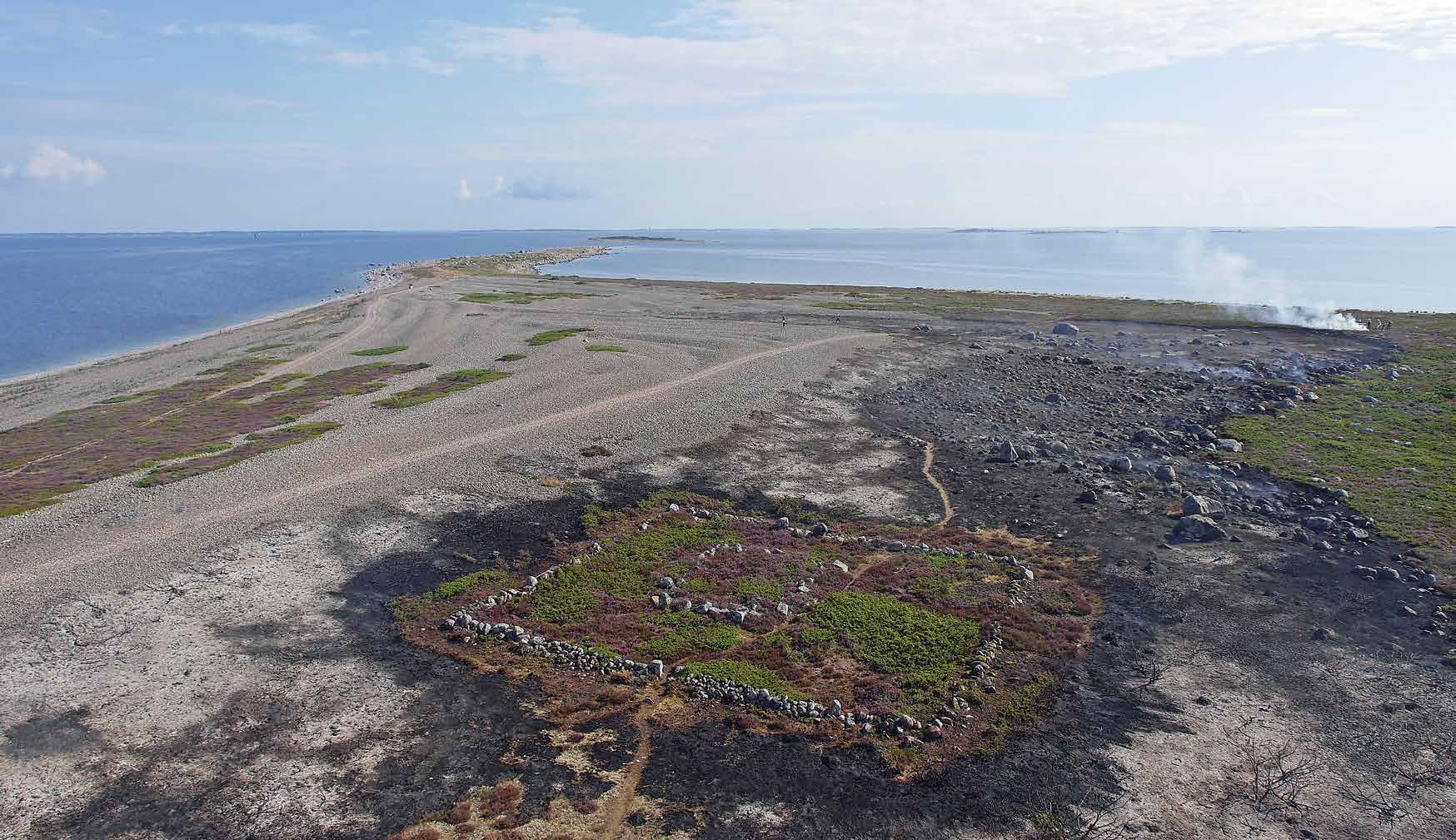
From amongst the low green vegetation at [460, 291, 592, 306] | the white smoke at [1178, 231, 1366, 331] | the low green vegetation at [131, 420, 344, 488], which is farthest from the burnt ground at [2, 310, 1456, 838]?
the low green vegetation at [460, 291, 592, 306]

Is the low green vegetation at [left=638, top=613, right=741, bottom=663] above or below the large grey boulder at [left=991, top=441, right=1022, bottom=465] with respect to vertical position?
below

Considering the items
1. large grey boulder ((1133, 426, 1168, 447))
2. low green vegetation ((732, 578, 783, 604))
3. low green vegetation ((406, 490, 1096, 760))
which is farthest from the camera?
large grey boulder ((1133, 426, 1168, 447))

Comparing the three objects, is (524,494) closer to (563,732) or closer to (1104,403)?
(563,732)

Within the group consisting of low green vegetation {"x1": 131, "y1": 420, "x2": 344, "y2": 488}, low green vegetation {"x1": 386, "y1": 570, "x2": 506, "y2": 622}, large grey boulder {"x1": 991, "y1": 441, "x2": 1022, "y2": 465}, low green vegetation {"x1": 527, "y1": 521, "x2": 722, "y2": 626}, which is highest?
large grey boulder {"x1": 991, "y1": 441, "x2": 1022, "y2": 465}

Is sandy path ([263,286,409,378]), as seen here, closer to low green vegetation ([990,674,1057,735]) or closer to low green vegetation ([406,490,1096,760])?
low green vegetation ([406,490,1096,760])

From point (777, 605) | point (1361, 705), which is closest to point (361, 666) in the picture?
point (777, 605)

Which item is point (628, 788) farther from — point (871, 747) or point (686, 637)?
point (686, 637)

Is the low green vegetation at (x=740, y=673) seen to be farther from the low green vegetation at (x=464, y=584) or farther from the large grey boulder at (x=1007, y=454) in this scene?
the large grey boulder at (x=1007, y=454)
